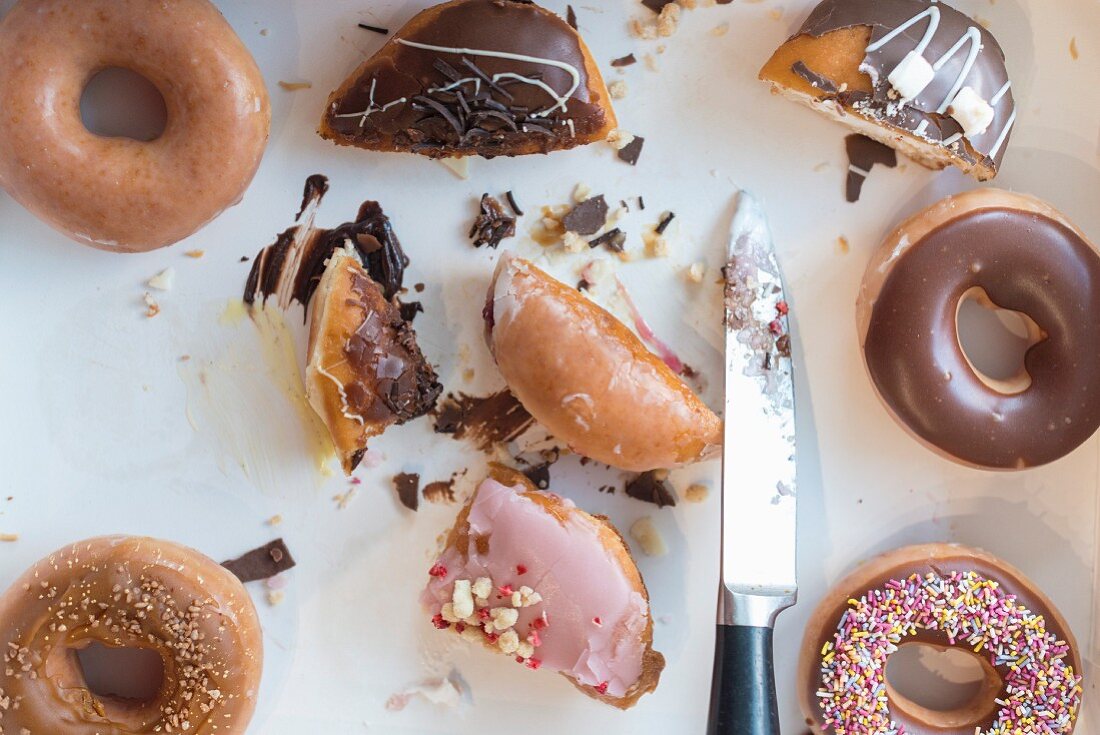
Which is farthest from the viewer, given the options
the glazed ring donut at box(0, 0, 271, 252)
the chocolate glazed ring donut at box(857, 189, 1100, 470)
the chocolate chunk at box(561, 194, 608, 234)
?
the chocolate chunk at box(561, 194, 608, 234)

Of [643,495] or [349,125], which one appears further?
[643,495]

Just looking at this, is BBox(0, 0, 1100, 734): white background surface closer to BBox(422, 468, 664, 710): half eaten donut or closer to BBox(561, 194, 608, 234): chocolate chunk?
BBox(561, 194, 608, 234): chocolate chunk

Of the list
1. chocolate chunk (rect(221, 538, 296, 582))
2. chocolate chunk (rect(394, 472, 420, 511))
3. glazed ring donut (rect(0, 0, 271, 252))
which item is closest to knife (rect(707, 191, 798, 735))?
chocolate chunk (rect(394, 472, 420, 511))

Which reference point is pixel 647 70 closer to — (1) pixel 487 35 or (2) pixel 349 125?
(1) pixel 487 35

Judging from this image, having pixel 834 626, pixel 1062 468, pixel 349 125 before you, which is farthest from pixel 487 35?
pixel 1062 468

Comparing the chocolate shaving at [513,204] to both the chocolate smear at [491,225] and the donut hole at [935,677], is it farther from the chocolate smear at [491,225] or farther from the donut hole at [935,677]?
the donut hole at [935,677]

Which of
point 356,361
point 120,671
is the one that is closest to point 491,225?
point 356,361

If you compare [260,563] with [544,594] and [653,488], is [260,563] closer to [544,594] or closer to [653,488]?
[544,594]
